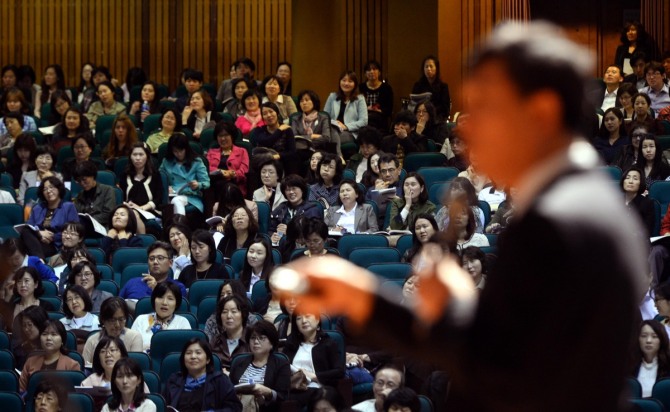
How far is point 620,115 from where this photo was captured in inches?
373

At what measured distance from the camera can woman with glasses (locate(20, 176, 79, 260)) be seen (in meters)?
8.27

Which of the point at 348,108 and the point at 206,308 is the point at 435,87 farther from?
the point at 206,308

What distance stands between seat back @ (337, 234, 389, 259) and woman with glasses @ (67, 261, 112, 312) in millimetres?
1631

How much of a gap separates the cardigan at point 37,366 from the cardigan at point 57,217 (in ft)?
6.19

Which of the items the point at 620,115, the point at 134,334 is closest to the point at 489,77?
the point at 134,334

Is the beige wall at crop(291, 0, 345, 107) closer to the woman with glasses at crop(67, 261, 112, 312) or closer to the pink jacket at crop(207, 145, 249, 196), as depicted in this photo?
the pink jacket at crop(207, 145, 249, 196)

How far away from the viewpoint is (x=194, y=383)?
6051 mm

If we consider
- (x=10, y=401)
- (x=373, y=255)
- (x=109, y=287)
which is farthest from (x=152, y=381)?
(x=373, y=255)

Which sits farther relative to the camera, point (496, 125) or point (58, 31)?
point (58, 31)

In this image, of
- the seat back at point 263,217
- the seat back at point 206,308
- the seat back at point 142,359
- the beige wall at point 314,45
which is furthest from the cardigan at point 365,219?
the beige wall at point 314,45

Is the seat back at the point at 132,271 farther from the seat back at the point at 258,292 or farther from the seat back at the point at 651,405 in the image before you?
the seat back at the point at 651,405

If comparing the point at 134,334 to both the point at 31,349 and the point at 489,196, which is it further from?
the point at 489,196

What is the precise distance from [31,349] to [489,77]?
598 cm

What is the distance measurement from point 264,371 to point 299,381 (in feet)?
0.64
